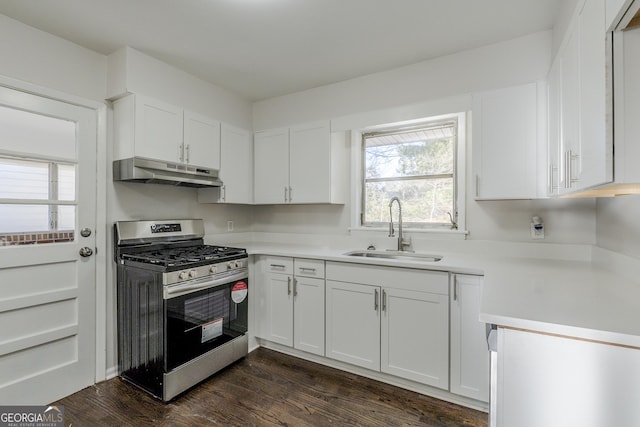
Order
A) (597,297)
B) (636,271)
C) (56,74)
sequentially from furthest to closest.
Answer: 1. (56,74)
2. (636,271)
3. (597,297)

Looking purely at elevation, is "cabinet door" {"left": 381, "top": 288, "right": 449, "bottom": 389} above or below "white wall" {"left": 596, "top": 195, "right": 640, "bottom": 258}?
below

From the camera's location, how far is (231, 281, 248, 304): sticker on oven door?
2553mm

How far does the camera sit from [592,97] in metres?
1.15

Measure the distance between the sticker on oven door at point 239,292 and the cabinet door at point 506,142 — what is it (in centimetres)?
200

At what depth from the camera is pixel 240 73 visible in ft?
9.32

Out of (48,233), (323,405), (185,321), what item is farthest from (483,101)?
(48,233)

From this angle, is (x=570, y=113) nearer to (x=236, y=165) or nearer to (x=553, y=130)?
(x=553, y=130)

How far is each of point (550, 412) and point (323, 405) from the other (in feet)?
4.69

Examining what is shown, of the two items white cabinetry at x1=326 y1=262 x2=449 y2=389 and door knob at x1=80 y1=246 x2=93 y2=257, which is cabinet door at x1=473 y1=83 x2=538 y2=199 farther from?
door knob at x1=80 y1=246 x2=93 y2=257

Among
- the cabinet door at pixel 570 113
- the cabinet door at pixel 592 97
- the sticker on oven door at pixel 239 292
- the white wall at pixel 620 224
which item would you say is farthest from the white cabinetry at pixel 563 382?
the sticker on oven door at pixel 239 292

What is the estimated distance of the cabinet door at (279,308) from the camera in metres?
2.71

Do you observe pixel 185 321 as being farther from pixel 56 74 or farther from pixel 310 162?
pixel 56 74

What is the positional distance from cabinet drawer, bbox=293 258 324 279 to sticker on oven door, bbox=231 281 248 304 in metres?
0.46

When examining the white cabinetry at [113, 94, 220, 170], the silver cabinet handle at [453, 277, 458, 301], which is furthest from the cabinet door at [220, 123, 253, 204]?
the silver cabinet handle at [453, 277, 458, 301]
